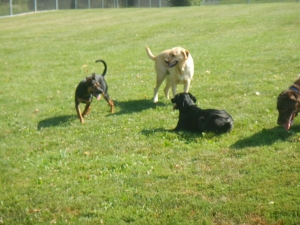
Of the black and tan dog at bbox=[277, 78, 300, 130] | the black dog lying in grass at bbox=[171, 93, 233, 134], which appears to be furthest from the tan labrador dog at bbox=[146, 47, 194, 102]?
the black and tan dog at bbox=[277, 78, 300, 130]

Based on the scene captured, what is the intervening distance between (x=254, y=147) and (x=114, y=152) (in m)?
2.20

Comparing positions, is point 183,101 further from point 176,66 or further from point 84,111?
point 84,111

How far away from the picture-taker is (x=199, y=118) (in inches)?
366

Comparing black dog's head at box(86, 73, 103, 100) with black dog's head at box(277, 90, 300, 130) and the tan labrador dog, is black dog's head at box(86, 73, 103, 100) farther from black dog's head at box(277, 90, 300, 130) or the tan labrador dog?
black dog's head at box(277, 90, 300, 130)

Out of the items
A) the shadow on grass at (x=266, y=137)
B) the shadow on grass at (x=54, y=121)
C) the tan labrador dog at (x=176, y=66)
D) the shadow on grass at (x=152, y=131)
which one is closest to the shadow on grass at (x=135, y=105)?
the tan labrador dog at (x=176, y=66)

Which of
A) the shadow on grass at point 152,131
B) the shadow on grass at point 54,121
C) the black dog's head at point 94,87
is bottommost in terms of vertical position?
the shadow on grass at point 54,121

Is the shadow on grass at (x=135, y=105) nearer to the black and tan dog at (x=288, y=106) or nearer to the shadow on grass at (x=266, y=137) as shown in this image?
the shadow on grass at (x=266, y=137)

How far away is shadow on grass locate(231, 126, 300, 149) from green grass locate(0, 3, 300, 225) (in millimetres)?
16

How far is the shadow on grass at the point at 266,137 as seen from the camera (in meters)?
8.43

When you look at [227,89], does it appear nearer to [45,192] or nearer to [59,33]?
[45,192]

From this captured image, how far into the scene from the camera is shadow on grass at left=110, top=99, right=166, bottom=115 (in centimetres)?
1169

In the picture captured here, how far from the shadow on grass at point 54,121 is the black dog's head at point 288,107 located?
4.59 metres

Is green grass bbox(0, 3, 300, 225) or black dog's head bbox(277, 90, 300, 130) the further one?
black dog's head bbox(277, 90, 300, 130)

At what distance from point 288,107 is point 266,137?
580 millimetres
